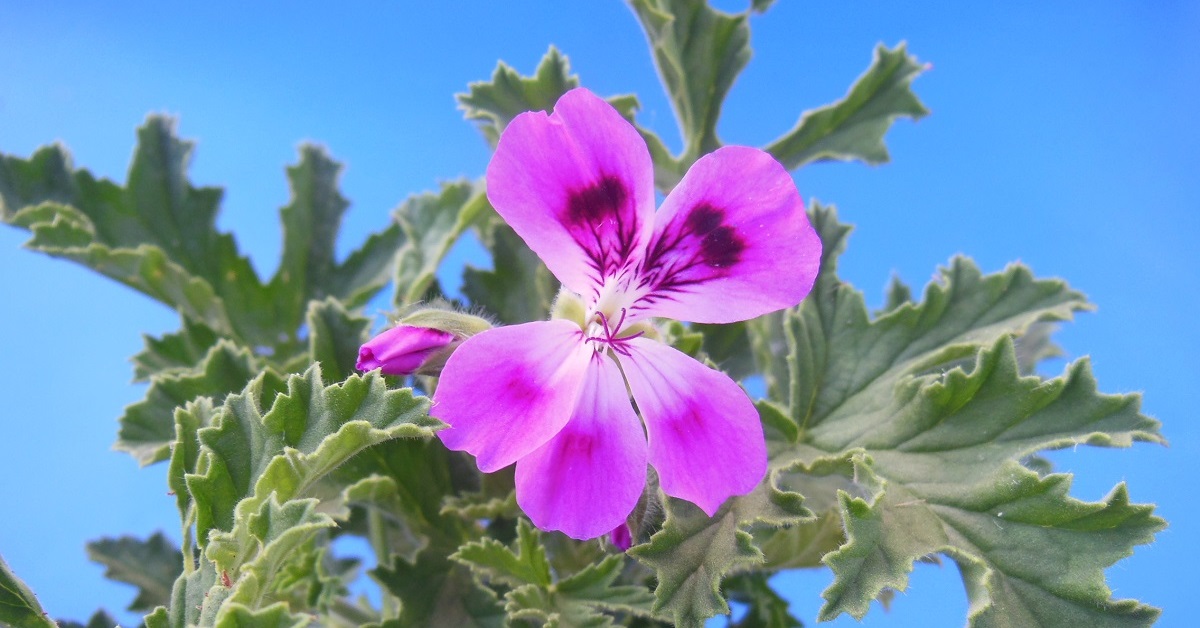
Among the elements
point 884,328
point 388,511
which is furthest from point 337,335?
point 884,328

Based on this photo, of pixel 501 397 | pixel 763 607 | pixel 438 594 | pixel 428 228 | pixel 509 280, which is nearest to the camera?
pixel 501 397

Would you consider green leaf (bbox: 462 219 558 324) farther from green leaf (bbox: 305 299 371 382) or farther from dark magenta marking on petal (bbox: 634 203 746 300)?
dark magenta marking on petal (bbox: 634 203 746 300)

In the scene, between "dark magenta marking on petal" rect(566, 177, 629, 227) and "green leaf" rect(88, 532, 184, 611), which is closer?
"dark magenta marking on petal" rect(566, 177, 629, 227)

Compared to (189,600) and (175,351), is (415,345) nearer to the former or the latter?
(189,600)

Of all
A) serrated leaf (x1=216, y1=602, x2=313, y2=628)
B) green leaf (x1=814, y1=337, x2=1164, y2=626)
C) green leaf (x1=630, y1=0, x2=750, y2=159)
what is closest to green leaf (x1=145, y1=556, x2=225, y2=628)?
serrated leaf (x1=216, y1=602, x2=313, y2=628)

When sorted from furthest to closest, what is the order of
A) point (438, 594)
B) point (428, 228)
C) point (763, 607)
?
point (428, 228) < point (763, 607) < point (438, 594)

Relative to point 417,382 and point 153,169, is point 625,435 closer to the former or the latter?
point 417,382
